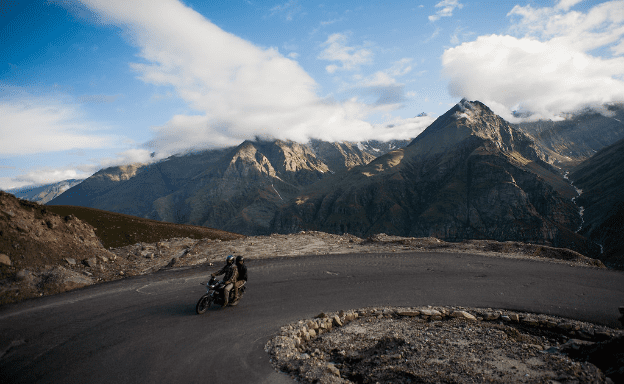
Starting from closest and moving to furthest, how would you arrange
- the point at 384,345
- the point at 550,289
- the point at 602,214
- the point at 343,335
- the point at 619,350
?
the point at 619,350
the point at 384,345
the point at 343,335
the point at 550,289
the point at 602,214

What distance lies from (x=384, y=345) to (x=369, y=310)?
2.81 metres

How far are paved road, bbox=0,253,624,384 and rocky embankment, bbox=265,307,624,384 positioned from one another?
898mm

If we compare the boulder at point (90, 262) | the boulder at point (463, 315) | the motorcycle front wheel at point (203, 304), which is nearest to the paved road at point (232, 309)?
the motorcycle front wheel at point (203, 304)

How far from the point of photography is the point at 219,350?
354 inches

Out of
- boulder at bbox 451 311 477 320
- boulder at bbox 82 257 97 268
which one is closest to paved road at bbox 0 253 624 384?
boulder at bbox 451 311 477 320

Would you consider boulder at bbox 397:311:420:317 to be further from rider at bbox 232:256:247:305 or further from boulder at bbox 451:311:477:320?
rider at bbox 232:256:247:305

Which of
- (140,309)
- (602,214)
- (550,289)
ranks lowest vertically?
(602,214)

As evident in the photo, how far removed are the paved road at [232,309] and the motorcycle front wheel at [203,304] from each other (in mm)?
256

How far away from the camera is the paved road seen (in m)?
8.16

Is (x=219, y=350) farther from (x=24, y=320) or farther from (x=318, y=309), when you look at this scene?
(x=24, y=320)

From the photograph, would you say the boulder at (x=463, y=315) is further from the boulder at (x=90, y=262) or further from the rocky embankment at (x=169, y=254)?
the boulder at (x=90, y=262)

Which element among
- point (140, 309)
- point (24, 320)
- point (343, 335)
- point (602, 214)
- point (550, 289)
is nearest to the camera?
point (343, 335)

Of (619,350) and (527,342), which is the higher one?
(619,350)

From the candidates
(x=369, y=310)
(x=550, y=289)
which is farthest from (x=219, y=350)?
(x=550, y=289)
